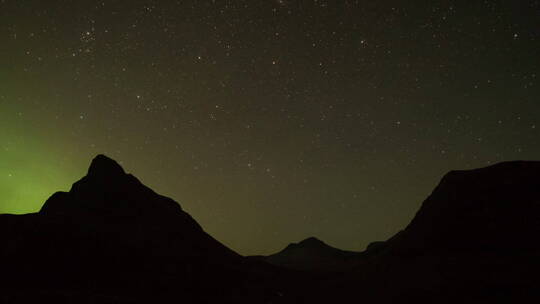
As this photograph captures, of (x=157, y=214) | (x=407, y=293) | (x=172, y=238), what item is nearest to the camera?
(x=407, y=293)

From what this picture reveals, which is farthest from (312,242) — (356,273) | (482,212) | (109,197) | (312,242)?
(482,212)

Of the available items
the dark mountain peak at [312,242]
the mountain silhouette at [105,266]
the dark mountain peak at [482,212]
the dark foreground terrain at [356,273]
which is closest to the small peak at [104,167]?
the mountain silhouette at [105,266]

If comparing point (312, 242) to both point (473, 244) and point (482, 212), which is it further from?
point (473, 244)

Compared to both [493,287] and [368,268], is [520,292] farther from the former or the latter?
[368,268]

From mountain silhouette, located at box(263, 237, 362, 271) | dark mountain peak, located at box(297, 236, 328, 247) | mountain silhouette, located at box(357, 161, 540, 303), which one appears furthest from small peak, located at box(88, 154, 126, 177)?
dark mountain peak, located at box(297, 236, 328, 247)

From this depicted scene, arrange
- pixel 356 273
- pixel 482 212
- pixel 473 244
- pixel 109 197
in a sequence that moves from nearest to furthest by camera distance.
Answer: pixel 473 244 < pixel 482 212 < pixel 356 273 < pixel 109 197

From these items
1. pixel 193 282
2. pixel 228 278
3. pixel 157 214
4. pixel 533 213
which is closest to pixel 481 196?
pixel 533 213

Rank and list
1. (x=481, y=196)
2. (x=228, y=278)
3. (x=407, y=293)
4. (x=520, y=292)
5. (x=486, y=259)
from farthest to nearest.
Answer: (x=228, y=278) → (x=481, y=196) → (x=486, y=259) → (x=407, y=293) → (x=520, y=292)
